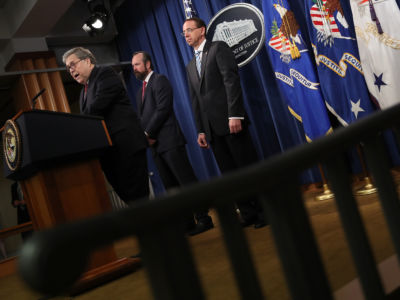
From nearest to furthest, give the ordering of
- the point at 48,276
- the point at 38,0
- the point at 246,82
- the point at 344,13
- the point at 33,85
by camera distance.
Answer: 1. the point at 48,276
2. the point at 344,13
3. the point at 246,82
4. the point at 38,0
5. the point at 33,85

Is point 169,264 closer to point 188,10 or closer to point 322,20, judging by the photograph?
point 322,20

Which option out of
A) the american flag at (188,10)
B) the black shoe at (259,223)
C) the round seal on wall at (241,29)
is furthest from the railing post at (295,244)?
the american flag at (188,10)

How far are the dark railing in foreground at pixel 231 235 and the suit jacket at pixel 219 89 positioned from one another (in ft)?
6.14

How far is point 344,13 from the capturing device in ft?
9.96

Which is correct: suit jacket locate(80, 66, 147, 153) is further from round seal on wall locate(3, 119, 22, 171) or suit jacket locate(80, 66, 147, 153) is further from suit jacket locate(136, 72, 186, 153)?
suit jacket locate(136, 72, 186, 153)

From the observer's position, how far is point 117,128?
2.08m

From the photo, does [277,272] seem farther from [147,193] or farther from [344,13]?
[344,13]

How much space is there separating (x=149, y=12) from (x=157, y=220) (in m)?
5.00

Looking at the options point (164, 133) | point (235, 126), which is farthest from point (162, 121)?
point (235, 126)

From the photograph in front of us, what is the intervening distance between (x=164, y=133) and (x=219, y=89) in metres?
0.53

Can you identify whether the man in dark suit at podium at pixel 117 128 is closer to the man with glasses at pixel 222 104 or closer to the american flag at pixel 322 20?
the man with glasses at pixel 222 104

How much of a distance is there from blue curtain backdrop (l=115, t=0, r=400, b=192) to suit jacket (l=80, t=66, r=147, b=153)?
1.79 meters

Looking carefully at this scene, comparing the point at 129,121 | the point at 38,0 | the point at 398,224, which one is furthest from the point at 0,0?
the point at 398,224

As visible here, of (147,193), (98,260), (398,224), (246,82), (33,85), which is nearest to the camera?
(398,224)
